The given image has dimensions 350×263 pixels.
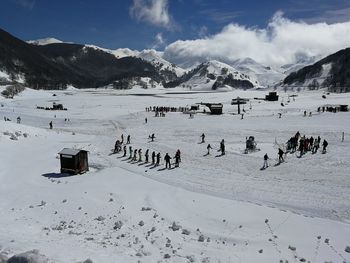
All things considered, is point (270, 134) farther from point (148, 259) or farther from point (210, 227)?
point (148, 259)

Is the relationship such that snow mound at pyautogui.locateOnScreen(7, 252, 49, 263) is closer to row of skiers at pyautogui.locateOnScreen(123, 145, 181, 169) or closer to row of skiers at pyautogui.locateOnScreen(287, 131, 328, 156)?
row of skiers at pyautogui.locateOnScreen(123, 145, 181, 169)

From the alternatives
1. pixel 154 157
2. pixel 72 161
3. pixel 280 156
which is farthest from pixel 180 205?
pixel 280 156

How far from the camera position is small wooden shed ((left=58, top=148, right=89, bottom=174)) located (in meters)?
33.1

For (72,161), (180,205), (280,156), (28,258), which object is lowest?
(180,205)

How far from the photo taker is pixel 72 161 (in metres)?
33.2

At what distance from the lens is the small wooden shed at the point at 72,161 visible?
3306 cm

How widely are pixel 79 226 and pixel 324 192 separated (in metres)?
15.9

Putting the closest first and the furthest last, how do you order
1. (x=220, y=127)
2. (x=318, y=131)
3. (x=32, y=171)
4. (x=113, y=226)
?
(x=113, y=226), (x=32, y=171), (x=318, y=131), (x=220, y=127)

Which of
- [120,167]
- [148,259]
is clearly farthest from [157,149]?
[148,259]

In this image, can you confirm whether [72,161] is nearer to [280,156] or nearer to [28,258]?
[280,156]

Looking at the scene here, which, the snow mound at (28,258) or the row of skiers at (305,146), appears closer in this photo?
the snow mound at (28,258)

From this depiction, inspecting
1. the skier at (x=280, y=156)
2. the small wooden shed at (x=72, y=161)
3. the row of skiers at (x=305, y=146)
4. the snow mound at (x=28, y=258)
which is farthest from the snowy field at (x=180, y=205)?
the row of skiers at (x=305, y=146)

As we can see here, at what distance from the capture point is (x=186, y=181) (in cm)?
3100

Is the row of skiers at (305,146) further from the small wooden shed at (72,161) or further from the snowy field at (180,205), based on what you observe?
the small wooden shed at (72,161)
